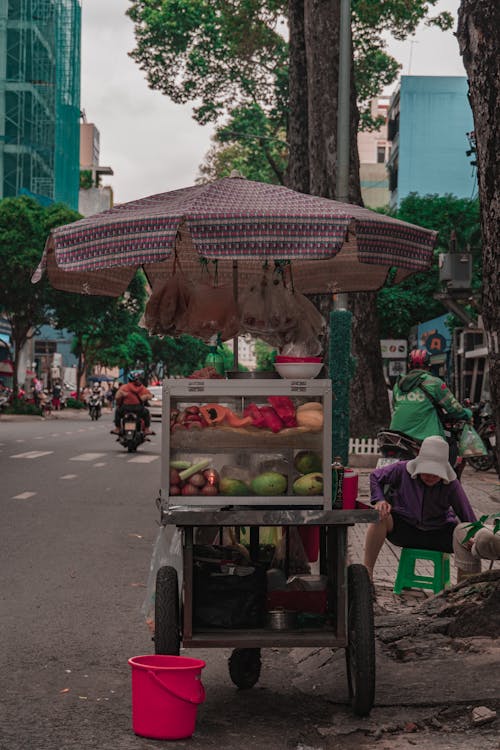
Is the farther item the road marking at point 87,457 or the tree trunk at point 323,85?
the road marking at point 87,457

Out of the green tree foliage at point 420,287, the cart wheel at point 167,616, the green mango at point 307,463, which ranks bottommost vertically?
the cart wheel at point 167,616

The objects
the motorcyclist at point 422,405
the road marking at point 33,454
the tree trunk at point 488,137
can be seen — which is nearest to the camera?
the tree trunk at point 488,137

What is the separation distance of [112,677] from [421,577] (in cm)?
251

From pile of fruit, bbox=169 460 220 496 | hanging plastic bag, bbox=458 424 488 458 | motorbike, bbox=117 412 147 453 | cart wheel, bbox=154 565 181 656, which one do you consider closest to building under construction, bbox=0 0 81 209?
motorbike, bbox=117 412 147 453

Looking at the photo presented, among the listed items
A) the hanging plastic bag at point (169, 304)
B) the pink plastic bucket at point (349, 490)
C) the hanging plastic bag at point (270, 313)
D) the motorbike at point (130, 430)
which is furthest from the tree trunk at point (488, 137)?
the motorbike at point (130, 430)

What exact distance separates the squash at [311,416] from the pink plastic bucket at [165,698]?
1224mm

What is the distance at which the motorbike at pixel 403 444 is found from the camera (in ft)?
32.7

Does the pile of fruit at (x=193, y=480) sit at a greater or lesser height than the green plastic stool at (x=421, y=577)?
greater

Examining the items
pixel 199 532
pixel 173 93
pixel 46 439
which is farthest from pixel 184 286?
pixel 173 93

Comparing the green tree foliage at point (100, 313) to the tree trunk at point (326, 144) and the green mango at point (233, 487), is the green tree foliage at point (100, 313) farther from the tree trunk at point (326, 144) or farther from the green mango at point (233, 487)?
the green mango at point (233, 487)

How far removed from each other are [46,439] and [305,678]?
23858 mm

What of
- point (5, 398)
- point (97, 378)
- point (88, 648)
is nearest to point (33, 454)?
point (88, 648)

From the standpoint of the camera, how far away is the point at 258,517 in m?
5.24

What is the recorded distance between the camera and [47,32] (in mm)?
67750
